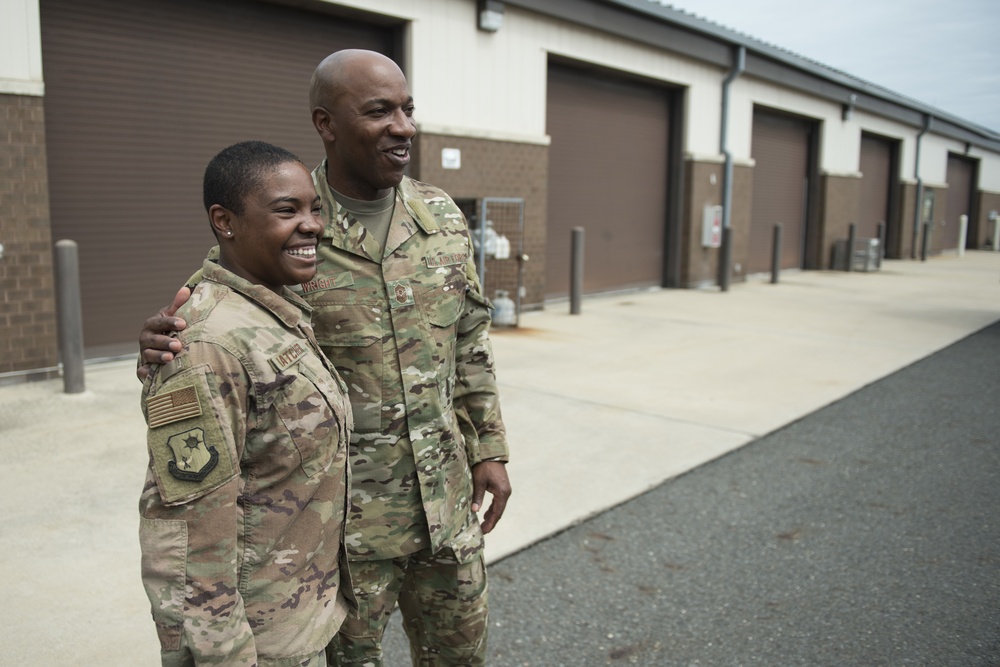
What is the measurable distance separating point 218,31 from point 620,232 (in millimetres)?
7544

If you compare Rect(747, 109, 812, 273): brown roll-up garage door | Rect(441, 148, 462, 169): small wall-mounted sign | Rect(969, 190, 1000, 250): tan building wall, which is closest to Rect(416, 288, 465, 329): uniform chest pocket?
Rect(441, 148, 462, 169): small wall-mounted sign

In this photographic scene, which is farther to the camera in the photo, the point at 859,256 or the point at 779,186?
the point at 859,256

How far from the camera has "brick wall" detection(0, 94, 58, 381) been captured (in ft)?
21.3

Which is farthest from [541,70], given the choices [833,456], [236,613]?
[236,613]

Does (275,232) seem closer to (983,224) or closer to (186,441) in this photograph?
(186,441)

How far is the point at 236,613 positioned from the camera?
1521mm

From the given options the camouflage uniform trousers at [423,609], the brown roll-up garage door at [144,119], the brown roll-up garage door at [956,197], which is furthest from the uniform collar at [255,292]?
the brown roll-up garage door at [956,197]

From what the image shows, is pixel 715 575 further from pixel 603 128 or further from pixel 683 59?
pixel 683 59

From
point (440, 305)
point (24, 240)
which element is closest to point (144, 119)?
point (24, 240)

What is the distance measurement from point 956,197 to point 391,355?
34.6 m

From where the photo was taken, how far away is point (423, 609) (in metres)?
2.25

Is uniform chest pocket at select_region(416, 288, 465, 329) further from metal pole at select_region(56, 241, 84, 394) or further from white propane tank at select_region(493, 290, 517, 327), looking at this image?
white propane tank at select_region(493, 290, 517, 327)

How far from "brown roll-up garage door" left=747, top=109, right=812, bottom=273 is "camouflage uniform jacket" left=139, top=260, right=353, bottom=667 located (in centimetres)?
1707

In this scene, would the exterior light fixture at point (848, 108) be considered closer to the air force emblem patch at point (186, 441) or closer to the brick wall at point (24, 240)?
the brick wall at point (24, 240)
